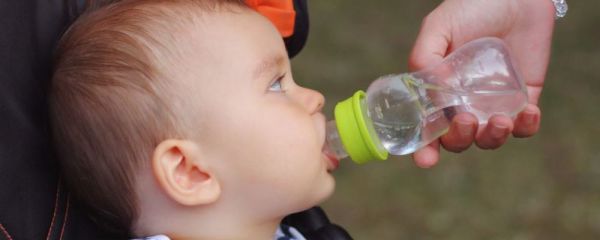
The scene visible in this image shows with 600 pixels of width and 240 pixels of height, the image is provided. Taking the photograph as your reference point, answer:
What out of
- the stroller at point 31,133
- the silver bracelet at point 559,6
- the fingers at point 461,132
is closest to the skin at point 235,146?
the stroller at point 31,133

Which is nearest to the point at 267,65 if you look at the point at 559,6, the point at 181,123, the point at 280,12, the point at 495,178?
the point at 181,123

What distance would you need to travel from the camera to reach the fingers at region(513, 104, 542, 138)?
5.59 ft

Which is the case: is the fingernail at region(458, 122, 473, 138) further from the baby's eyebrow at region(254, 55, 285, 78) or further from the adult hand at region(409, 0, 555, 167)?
the baby's eyebrow at region(254, 55, 285, 78)

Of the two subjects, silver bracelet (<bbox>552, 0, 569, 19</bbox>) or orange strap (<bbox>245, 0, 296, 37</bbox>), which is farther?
silver bracelet (<bbox>552, 0, 569, 19</bbox>)

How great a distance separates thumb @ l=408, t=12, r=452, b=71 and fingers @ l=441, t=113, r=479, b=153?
0.14m

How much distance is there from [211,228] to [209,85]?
0.72 feet

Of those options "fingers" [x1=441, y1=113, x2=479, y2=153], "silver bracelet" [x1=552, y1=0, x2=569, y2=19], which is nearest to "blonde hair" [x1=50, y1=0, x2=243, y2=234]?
"fingers" [x1=441, y1=113, x2=479, y2=153]

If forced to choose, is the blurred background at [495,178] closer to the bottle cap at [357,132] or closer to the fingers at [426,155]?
the fingers at [426,155]

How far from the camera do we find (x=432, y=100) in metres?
1.65

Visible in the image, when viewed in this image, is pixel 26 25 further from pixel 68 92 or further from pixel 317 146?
pixel 317 146

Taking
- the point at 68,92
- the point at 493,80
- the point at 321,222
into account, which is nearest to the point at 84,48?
the point at 68,92

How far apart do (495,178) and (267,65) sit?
1603mm

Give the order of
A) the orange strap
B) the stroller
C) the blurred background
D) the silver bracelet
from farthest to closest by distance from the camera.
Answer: the blurred background → the silver bracelet → the orange strap → the stroller

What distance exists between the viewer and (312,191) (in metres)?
1.45
